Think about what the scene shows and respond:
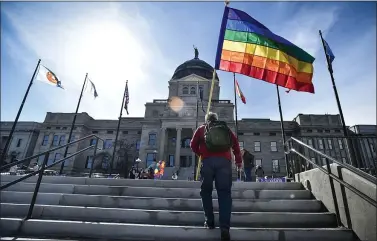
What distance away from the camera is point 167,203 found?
4.28 m

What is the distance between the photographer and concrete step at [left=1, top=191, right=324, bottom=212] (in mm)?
4207

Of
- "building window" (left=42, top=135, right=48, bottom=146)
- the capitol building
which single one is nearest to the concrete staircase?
the capitol building

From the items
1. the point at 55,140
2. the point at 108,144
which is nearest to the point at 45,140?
the point at 55,140

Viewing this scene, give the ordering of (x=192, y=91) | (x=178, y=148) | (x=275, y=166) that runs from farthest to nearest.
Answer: (x=192, y=91)
(x=275, y=166)
(x=178, y=148)

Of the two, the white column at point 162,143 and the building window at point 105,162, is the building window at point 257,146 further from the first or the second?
the building window at point 105,162

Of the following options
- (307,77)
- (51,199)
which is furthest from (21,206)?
(307,77)

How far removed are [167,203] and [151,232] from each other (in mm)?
977

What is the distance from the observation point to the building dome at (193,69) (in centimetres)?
5409

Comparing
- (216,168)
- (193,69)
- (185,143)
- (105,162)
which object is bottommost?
(216,168)

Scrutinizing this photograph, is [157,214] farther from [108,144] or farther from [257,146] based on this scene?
[108,144]

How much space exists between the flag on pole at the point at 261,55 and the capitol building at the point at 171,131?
29.3m

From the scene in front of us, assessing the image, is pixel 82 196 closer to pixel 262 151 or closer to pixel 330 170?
pixel 330 170

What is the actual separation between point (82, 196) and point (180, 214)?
2153mm

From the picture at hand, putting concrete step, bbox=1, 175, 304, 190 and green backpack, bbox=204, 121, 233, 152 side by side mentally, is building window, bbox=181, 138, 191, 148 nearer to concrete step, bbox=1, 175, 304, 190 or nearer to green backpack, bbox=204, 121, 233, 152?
concrete step, bbox=1, 175, 304, 190
